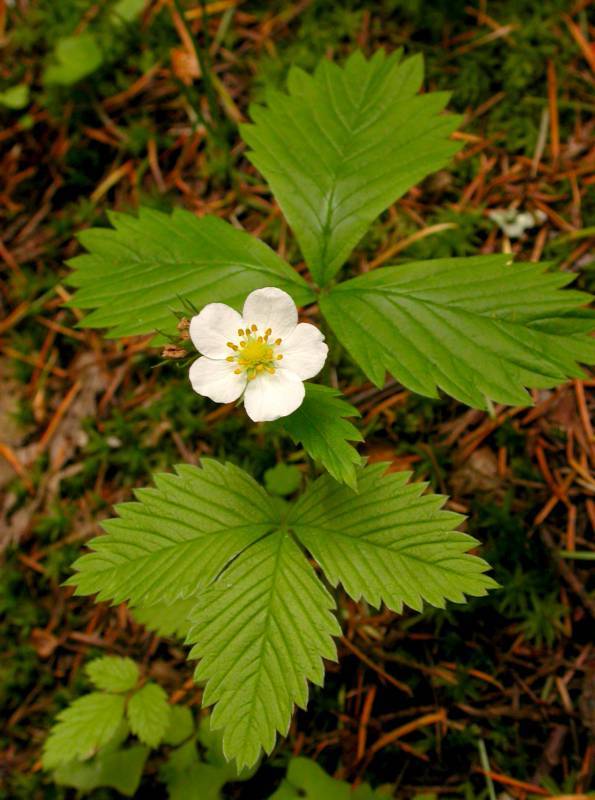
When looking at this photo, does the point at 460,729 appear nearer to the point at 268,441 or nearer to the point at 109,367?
the point at 268,441

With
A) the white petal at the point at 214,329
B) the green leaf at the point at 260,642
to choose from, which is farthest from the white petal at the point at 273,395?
the green leaf at the point at 260,642

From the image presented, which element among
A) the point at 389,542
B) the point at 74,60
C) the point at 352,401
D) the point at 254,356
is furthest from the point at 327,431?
the point at 74,60

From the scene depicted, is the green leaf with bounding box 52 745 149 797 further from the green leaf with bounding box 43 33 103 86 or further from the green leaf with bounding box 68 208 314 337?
the green leaf with bounding box 43 33 103 86

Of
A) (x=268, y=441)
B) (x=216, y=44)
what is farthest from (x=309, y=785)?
(x=216, y=44)

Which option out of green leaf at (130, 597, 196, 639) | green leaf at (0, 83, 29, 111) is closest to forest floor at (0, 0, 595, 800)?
green leaf at (0, 83, 29, 111)

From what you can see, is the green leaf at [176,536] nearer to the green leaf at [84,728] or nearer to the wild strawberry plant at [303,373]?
the wild strawberry plant at [303,373]

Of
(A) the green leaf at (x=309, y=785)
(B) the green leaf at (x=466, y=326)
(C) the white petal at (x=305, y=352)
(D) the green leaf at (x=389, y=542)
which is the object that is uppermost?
(B) the green leaf at (x=466, y=326)
